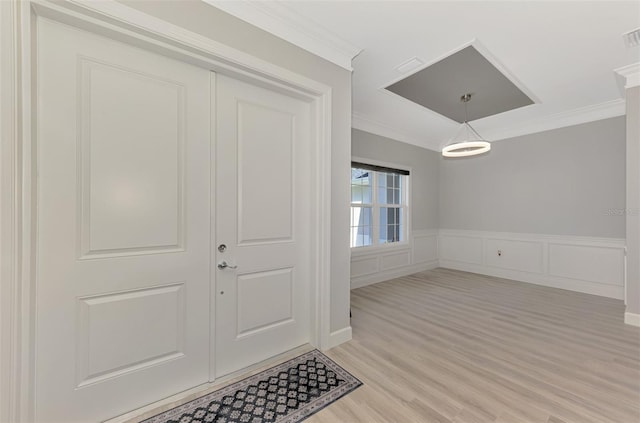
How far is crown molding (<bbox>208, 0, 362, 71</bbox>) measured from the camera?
1839 millimetres

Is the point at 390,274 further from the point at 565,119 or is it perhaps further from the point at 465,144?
the point at 565,119

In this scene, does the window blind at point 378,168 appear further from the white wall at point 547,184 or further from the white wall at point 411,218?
the white wall at point 547,184

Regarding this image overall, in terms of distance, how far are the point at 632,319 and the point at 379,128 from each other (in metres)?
4.03

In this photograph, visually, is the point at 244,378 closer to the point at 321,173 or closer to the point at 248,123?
the point at 321,173

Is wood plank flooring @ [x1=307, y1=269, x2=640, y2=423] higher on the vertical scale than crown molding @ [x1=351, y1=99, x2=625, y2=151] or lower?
lower

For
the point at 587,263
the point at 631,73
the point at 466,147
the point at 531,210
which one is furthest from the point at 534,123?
the point at 587,263

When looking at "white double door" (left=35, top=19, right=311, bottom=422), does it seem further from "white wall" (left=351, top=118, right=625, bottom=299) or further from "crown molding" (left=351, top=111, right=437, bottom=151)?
"white wall" (left=351, top=118, right=625, bottom=299)

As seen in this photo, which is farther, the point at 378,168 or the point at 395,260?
the point at 395,260

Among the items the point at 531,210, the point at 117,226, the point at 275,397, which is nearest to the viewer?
the point at 117,226

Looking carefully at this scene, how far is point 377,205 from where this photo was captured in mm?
4809

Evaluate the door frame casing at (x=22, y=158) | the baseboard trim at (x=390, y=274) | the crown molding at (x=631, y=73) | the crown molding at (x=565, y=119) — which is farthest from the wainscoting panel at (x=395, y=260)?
the door frame casing at (x=22, y=158)

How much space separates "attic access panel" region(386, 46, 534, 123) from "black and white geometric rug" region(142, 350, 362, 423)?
124 inches

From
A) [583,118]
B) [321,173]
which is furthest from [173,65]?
[583,118]

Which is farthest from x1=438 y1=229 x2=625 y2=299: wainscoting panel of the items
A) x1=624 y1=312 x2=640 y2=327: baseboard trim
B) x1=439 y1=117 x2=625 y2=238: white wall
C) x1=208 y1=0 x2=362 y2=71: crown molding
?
x1=208 y1=0 x2=362 y2=71: crown molding
